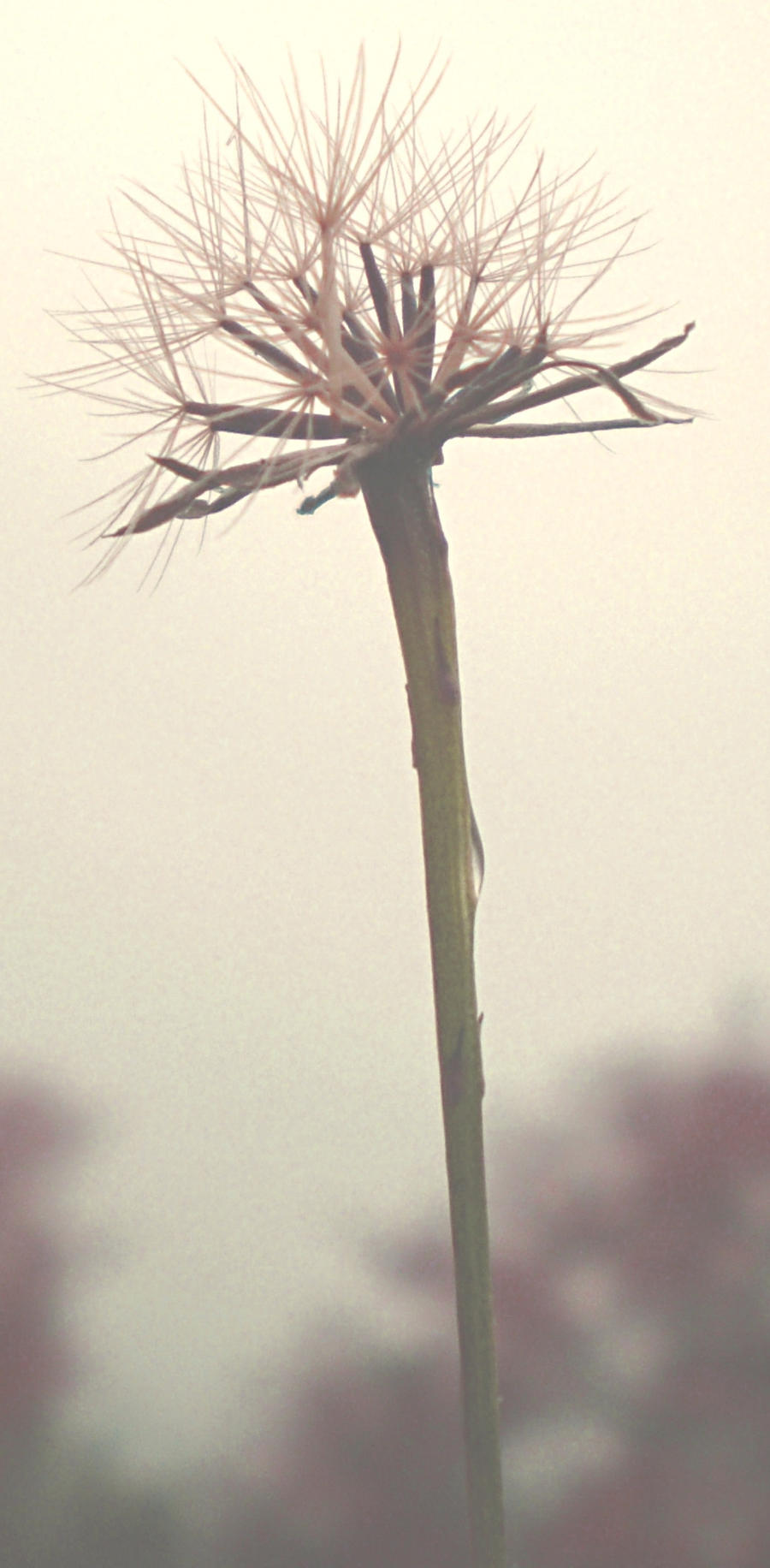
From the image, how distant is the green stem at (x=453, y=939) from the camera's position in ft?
1.69

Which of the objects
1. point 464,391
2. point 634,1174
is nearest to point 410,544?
point 464,391

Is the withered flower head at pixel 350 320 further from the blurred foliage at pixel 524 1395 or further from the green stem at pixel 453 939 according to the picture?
the blurred foliage at pixel 524 1395

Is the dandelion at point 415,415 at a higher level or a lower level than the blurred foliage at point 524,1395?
higher

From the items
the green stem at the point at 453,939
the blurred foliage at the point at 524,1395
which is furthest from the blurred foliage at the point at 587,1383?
the green stem at the point at 453,939

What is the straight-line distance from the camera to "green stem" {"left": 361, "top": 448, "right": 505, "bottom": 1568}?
1.69ft

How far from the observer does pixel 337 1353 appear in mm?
697

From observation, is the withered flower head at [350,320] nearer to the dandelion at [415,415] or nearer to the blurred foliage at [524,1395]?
the dandelion at [415,415]

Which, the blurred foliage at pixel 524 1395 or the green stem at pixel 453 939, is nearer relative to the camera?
the green stem at pixel 453 939

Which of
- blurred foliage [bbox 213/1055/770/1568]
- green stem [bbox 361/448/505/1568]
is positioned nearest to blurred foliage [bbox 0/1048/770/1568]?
blurred foliage [bbox 213/1055/770/1568]

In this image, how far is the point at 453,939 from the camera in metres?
0.51

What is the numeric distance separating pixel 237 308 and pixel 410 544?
0.36 feet

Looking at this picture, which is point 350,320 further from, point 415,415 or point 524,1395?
point 524,1395

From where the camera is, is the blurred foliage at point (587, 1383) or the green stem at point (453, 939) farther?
the blurred foliage at point (587, 1383)

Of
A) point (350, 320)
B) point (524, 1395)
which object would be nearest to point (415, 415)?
point (350, 320)
